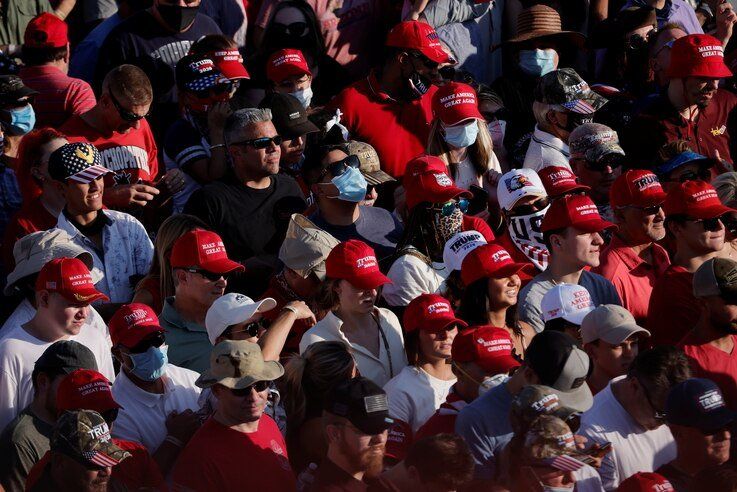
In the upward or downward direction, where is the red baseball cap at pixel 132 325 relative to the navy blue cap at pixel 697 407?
upward

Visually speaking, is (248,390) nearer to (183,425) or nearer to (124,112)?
(183,425)

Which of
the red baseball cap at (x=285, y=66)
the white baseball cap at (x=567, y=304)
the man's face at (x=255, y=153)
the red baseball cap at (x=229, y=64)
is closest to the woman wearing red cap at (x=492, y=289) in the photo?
the white baseball cap at (x=567, y=304)

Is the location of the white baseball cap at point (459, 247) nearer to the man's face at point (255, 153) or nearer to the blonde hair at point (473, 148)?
the man's face at point (255, 153)

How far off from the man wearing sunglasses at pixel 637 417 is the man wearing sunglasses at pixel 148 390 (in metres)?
1.99

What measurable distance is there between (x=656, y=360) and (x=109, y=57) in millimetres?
4880

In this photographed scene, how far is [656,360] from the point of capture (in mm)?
7617

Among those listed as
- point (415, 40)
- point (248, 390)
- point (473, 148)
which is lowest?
point (473, 148)

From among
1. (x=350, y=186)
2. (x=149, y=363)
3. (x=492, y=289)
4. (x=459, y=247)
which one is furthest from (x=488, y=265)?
(x=149, y=363)

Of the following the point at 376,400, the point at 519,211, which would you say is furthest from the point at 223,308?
the point at 519,211

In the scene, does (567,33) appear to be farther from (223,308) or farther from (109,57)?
(223,308)

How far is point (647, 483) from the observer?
6.75 metres

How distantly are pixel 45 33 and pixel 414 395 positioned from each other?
4206mm

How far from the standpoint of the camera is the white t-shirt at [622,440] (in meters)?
7.34

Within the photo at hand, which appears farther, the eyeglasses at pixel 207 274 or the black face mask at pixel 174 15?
the black face mask at pixel 174 15
